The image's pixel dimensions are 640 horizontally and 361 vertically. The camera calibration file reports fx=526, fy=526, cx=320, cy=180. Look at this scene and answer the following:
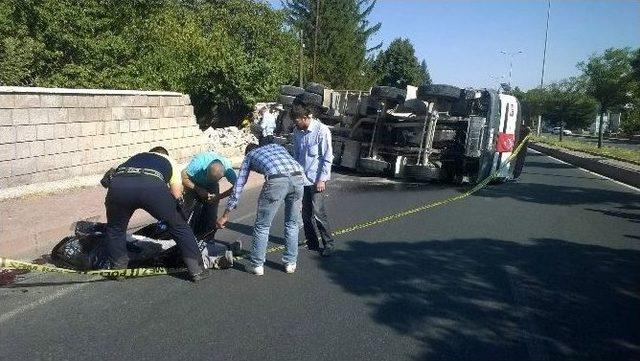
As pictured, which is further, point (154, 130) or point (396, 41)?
point (396, 41)

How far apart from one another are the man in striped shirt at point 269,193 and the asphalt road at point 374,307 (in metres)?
0.32

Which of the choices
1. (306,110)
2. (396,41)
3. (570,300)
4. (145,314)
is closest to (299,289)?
(145,314)

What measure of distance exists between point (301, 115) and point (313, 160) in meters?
0.53

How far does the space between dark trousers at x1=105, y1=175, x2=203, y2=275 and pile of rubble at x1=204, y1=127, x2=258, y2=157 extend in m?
9.50

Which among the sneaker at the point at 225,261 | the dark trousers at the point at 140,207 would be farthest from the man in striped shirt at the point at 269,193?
the dark trousers at the point at 140,207

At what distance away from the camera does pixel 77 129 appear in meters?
9.10

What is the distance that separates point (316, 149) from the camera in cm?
555

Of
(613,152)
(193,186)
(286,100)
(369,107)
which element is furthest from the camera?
(613,152)

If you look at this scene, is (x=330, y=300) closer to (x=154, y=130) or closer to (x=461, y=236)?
(x=461, y=236)

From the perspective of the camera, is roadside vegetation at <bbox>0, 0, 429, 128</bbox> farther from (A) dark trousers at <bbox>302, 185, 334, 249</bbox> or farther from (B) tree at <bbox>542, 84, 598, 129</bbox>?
(B) tree at <bbox>542, 84, 598, 129</bbox>

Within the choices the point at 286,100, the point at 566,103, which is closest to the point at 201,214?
the point at 286,100

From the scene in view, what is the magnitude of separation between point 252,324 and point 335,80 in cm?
4195

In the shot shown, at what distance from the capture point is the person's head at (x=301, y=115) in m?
5.29

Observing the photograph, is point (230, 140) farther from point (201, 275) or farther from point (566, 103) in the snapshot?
point (566, 103)
